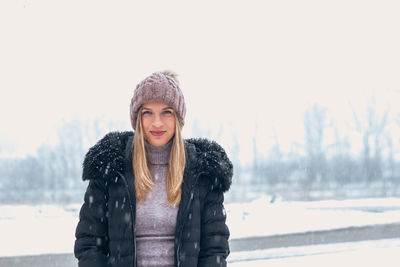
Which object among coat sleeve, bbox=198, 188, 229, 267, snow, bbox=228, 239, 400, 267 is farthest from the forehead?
snow, bbox=228, 239, 400, 267

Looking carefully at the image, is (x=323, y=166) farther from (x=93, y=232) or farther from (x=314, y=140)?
(x=93, y=232)

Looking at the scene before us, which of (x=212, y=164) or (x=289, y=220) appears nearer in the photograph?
(x=212, y=164)

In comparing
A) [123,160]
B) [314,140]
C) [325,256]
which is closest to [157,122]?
[123,160]

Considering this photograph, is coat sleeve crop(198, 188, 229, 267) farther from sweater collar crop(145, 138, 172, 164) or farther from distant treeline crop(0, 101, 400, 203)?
distant treeline crop(0, 101, 400, 203)

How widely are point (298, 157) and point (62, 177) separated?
51.7 ft

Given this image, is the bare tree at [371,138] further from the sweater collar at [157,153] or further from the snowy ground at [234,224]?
the sweater collar at [157,153]

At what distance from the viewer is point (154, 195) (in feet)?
6.68

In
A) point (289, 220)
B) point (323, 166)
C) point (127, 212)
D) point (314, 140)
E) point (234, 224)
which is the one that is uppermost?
point (314, 140)

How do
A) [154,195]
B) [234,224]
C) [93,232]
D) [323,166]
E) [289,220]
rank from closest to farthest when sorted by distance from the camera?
1. [93,232]
2. [154,195]
3. [234,224]
4. [289,220]
5. [323,166]

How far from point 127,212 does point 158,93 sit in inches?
21.4

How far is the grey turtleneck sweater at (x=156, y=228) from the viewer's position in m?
1.94

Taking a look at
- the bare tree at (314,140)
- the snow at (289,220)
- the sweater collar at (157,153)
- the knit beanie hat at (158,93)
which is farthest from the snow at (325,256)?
the bare tree at (314,140)

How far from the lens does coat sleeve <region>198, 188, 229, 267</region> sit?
1997 mm

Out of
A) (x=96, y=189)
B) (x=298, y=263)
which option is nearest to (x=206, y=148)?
(x=96, y=189)
